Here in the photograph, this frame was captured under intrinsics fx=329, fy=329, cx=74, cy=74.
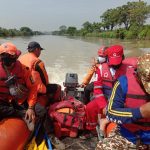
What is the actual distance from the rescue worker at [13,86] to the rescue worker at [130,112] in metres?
1.62

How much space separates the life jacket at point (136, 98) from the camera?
196 centimetres

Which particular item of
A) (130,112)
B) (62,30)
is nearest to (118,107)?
(130,112)

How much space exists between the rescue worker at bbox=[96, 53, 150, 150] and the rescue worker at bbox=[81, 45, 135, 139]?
4.35 ft

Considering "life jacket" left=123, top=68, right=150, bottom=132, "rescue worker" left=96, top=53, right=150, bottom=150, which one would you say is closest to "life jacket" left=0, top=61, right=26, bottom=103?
"rescue worker" left=96, top=53, right=150, bottom=150

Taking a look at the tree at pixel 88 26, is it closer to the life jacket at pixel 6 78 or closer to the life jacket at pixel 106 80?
the life jacket at pixel 106 80

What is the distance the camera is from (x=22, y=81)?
373 centimetres

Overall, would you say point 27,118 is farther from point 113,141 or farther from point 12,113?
point 113,141

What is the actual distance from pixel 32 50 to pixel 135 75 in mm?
3062

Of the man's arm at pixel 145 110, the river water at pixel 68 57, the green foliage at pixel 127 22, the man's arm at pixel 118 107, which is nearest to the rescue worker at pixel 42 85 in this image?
the man's arm at pixel 118 107

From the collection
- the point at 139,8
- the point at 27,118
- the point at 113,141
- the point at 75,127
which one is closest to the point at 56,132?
the point at 75,127

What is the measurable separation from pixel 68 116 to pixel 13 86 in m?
0.87

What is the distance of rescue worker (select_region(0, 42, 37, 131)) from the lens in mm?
3502

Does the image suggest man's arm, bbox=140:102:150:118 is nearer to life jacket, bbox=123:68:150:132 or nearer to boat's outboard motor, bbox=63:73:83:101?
life jacket, bbox=123:68:150:132

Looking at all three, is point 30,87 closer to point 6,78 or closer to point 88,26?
point 6,78
